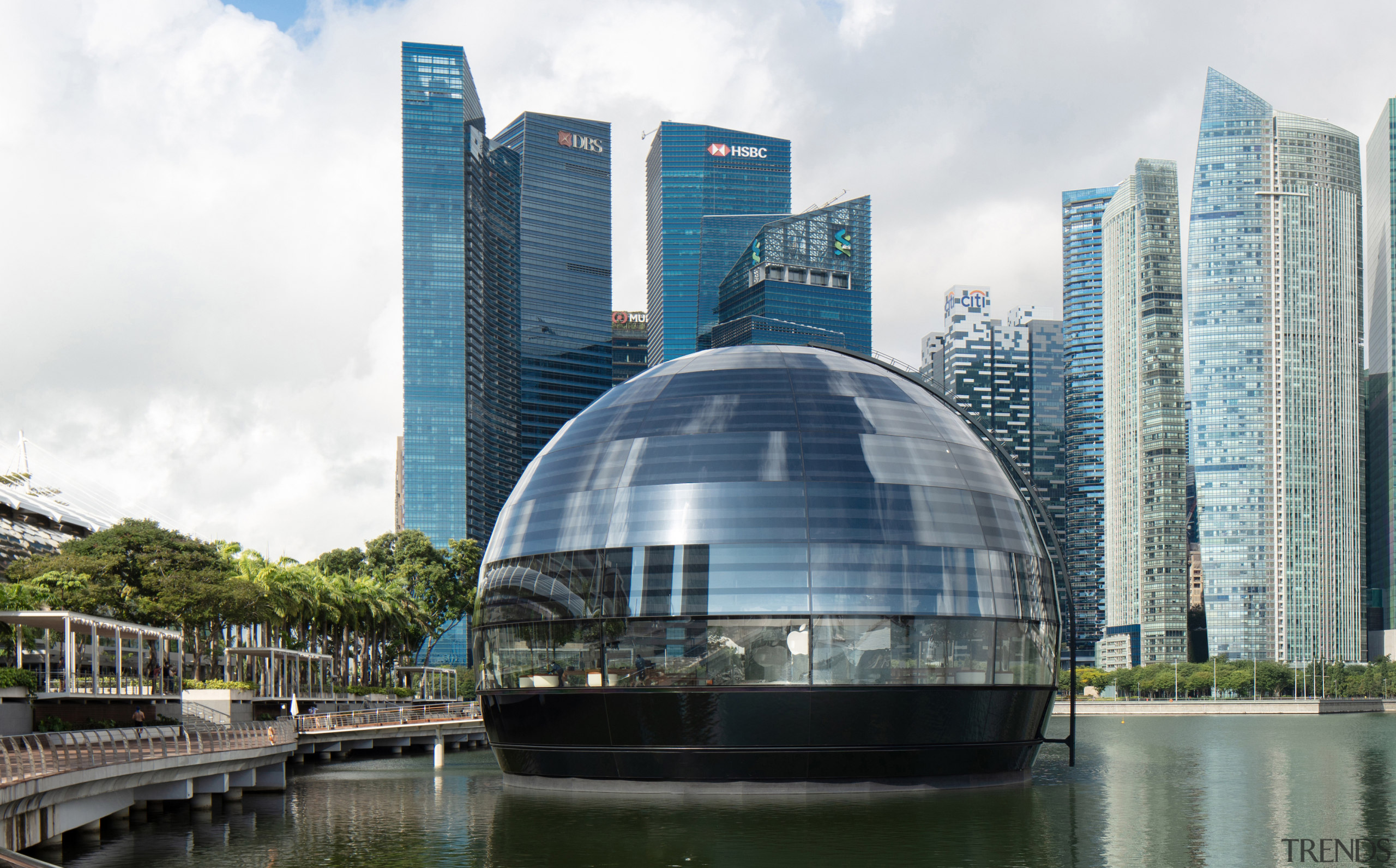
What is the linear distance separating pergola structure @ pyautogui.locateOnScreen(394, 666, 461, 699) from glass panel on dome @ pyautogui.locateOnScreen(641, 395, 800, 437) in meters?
88.9

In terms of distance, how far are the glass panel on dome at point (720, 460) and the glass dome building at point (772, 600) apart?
0.09 metres

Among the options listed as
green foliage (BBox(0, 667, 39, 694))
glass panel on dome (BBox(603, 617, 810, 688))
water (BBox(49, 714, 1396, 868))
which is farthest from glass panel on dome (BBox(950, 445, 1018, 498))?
green foliage (BBox(0, 667, 39, 694))

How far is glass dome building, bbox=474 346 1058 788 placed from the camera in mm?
53094

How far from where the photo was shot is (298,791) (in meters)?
61.0

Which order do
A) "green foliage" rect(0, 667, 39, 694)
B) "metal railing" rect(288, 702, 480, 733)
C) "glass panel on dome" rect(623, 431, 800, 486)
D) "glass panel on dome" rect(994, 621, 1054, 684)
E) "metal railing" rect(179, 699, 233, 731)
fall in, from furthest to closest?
"metal railing" rect(288, 702, 480, 733) < "metal railing" rect(179, 699, 233, 731) < "glass panel on dome" rect(994, 621, 1054, 684) < "glass panel on dome" rect(623, 431, 800, 486) < "green foliage" rect(0, 667, 39, 694)

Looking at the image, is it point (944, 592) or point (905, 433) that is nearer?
point (944, 592)

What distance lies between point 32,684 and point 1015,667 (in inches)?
1468

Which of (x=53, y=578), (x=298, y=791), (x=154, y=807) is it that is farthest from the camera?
(x=53, y=578)

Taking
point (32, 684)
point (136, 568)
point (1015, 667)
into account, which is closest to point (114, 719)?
point (32, 684)

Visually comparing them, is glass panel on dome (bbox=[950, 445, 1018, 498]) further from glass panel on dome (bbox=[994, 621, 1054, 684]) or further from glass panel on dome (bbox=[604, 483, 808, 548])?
glass panel on dome (bbox=[604, 483, 808, 548])

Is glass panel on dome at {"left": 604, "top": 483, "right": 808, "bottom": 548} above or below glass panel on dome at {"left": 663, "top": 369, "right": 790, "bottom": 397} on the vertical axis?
below

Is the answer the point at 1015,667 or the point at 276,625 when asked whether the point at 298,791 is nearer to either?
the point at 1015,667

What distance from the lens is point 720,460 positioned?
56.4 metres

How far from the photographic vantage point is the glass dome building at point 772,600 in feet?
174
